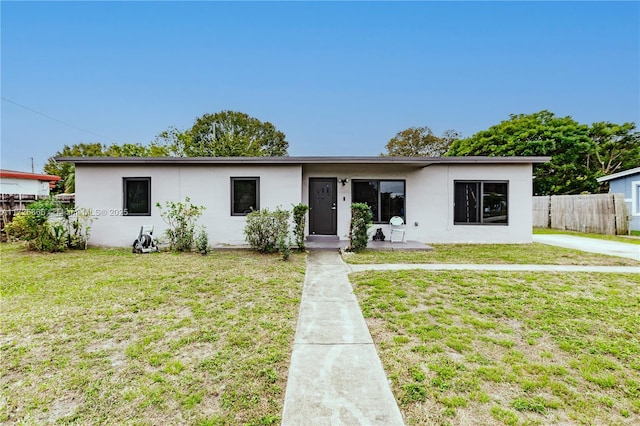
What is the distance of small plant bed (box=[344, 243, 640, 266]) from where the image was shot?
6.98 metres

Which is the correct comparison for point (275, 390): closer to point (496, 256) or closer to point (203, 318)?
point (203, 318)

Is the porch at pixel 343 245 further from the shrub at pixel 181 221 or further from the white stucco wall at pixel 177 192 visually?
the shrub at pixel 181 221

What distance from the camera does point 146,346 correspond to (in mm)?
3070

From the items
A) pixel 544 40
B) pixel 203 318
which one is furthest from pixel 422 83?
pixel 203 318

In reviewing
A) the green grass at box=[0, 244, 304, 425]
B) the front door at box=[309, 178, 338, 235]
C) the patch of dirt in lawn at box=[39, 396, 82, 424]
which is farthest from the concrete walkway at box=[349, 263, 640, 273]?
the patch of dirt in lawn at box=[39, 396, 82, 424]

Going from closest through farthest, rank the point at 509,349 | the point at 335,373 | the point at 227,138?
the point at 335,373, the point at 509,349, the point at 227,138

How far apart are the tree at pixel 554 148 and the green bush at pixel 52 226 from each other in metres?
25.0

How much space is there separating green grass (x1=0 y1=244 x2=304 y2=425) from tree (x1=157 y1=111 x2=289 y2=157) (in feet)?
79.0

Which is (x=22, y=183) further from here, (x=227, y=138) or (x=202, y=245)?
(x=227, y=138)

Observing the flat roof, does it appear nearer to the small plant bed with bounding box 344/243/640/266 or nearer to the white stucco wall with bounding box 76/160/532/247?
the white stucco wall with bounding box 76/160/532/247

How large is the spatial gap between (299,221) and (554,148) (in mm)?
22108

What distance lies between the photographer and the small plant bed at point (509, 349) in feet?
7.10

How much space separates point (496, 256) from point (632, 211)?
38.7 ft

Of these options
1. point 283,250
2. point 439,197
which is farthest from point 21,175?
point 439,197
